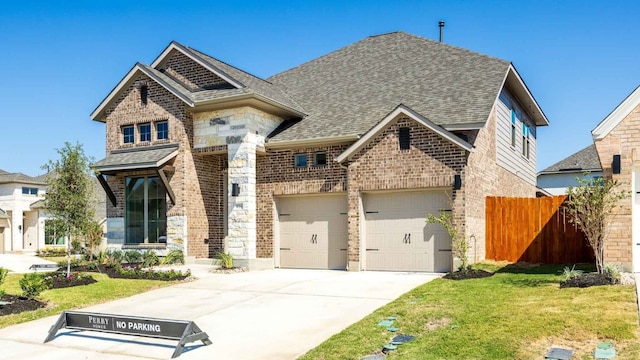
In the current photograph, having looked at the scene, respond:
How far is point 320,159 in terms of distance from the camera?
64.2 ft

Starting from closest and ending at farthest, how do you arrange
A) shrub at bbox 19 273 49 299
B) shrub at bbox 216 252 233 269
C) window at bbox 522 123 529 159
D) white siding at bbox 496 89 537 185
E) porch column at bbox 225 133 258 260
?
shrub at bbox 19 273 49 299 < shrub at bbox 216 252 233 269 < porch column at bbox 225 133 258 260 < white siding at bbox 496 89 537 185 < window at bbox 522 123 529 159

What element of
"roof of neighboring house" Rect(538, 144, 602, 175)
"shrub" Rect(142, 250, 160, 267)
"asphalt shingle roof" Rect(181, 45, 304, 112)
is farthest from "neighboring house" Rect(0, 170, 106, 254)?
"roof of neighboring house" Rect(538, 144, 602, 175)

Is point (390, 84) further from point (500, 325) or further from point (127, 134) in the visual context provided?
point (500, 325)

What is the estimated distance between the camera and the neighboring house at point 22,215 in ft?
139

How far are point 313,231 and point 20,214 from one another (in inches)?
1259

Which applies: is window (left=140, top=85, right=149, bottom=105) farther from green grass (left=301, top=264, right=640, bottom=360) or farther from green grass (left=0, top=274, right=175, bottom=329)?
green grass (left=301, top=264, right=640, bottom=360)

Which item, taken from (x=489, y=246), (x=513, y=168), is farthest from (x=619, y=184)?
(x=513, y=168)

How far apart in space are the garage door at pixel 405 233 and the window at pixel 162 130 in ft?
26.1

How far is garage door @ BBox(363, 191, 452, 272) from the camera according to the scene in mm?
17047

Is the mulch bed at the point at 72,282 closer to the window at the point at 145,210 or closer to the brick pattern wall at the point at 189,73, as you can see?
the window at the point at 145,210

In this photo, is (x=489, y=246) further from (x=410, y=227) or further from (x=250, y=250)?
(x=250, y=250)

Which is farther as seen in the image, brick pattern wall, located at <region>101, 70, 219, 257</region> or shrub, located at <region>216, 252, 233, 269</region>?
brick pattern wall, located at <region>101, 70, 219, 257</region>

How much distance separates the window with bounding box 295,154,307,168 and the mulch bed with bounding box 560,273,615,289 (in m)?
10.0

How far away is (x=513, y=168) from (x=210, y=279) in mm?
13014
